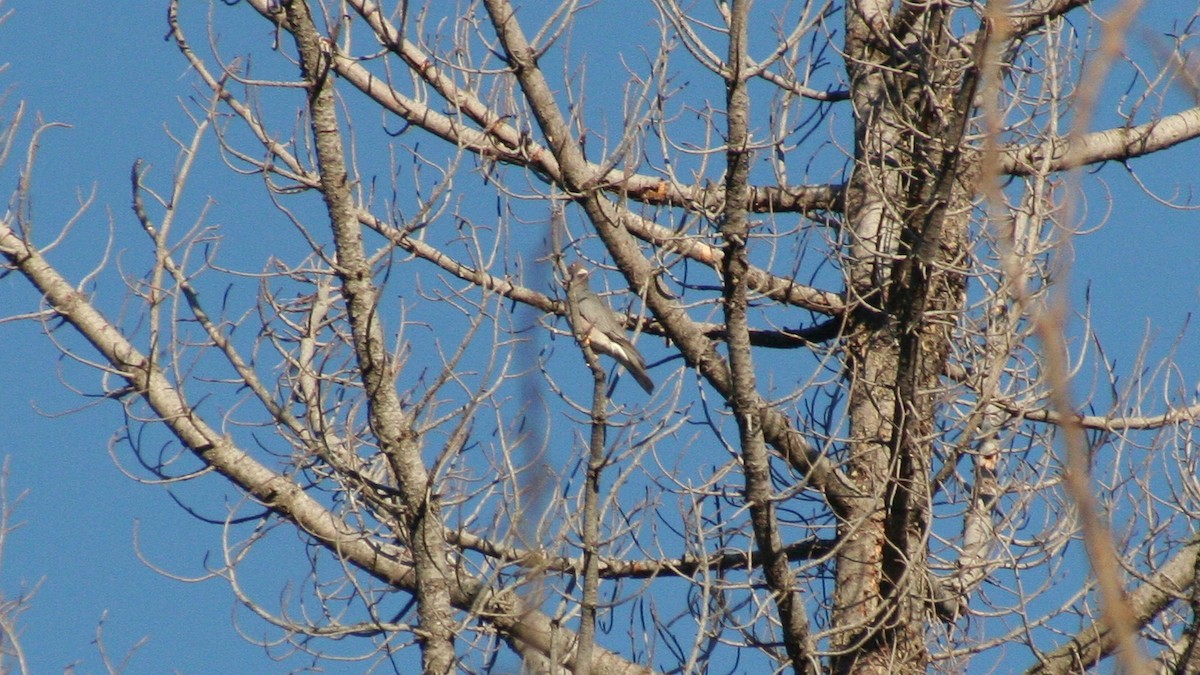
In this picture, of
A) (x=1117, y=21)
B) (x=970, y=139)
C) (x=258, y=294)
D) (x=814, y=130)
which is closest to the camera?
(x=1117, y=21)

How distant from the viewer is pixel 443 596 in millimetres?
5227

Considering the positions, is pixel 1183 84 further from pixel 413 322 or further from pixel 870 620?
pixel 870 620

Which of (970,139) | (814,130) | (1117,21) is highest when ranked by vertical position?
(814,130)

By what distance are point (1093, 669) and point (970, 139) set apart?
98.3 inches

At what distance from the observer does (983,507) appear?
6.82 metres

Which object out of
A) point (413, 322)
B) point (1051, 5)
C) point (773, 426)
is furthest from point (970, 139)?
point (413, 322)

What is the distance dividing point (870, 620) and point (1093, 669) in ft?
3.42

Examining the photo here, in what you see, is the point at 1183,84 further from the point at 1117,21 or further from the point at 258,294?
the point at 258,294

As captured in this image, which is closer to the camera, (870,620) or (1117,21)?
(1117,21)

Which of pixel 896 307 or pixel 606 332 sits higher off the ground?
pixel 896 307

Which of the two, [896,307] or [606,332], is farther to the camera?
[896,307]

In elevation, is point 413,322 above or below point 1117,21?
above

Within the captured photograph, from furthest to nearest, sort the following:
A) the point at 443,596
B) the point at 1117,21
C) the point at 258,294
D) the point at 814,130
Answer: the point at 814,130 < the point at 258,294 < the point at 443,596 < the point at 1117,21

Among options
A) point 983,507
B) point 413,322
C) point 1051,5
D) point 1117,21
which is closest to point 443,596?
point 413,322
